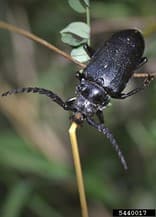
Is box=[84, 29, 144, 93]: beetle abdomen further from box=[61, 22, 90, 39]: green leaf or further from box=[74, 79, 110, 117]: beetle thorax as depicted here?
box=[61, 22, 90, 39]: green leaf

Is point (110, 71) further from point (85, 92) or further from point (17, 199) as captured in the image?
point (17, 199)

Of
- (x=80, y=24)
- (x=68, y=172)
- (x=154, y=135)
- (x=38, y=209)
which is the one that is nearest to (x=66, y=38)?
(x=80, y=24)

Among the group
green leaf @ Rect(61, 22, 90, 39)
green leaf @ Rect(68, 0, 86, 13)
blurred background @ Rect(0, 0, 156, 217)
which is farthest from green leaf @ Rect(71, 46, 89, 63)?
blurred background @ Rect(0, 0, 156, 217)

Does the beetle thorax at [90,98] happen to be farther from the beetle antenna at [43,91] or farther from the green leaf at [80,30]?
the green leaf at [80,30]

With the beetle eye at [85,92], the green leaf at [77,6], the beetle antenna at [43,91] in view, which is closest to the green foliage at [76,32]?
the green leaf at [77,6]

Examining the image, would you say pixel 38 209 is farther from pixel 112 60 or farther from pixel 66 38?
pixel 66 38

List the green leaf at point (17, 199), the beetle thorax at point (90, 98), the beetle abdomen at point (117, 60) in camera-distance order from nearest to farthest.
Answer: the beetle thorax at point (90, 98) < the beetle abdomen at point (117, 60) < the green leaf at point (17, 199)
